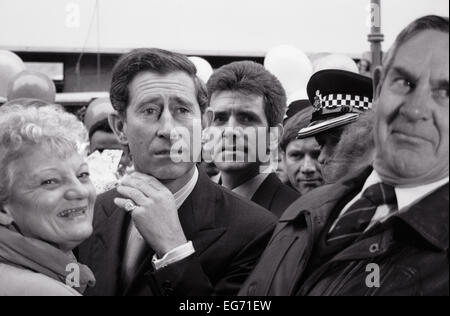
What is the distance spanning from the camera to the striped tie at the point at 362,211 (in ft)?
5.43

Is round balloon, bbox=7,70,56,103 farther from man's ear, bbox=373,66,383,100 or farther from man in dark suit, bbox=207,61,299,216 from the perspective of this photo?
man's ear, bbox=373,66,383,100

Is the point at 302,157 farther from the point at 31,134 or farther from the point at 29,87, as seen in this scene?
the point at 29,87

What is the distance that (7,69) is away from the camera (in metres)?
6.35

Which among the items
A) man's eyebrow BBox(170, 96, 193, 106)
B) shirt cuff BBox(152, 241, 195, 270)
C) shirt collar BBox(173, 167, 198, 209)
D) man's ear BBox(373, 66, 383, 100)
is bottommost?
shirt cuff BBox(152, 241, 195, 270)

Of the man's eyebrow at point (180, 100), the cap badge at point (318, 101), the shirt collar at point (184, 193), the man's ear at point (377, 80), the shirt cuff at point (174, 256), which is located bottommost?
the shirt cuff at point (174, 256)

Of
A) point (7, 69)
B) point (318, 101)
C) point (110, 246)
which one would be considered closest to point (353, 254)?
point (110, 246)

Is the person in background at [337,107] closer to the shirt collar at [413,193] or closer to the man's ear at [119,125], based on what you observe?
the man's ear at [119,125]

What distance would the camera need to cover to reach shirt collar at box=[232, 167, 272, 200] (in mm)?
3066

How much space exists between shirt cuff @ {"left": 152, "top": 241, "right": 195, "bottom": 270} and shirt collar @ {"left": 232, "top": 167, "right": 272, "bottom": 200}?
1.02 m

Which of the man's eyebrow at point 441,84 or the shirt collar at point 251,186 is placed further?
the shirt collar at point 251,186

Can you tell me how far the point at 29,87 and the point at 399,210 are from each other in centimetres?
478

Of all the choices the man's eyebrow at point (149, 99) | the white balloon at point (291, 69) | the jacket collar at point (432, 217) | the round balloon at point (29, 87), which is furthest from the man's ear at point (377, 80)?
the round balloon at point (29, 87)

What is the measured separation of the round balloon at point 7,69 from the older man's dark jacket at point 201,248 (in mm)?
4223

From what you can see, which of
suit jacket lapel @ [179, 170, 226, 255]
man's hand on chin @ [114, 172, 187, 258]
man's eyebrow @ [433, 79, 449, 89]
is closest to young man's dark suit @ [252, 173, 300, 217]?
suit jacket lapel @ [179, 170, 226, 255]
